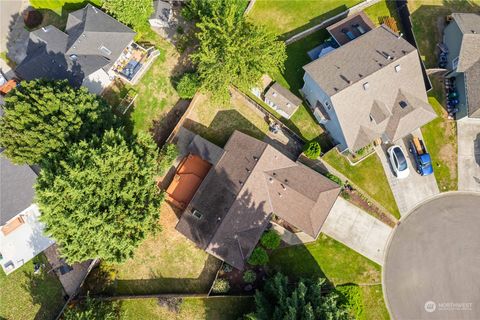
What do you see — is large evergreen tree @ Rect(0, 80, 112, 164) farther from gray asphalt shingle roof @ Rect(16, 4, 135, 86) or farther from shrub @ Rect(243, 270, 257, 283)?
shrub @ Rect(243, 270, 257, 283)

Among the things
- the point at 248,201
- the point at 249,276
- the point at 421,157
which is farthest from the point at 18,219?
the point at 421,157

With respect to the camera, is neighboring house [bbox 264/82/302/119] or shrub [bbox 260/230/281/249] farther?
neighboring house [bbox 264/82/302/119]

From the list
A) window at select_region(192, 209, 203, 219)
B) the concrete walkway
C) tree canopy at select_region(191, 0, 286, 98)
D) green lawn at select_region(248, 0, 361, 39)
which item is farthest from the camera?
green lawn at select_region(248, 0, 361, 39)

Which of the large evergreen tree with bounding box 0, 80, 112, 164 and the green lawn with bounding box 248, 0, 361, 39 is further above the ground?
the large evergreen tree with bounding box 0, 80, 112, 164

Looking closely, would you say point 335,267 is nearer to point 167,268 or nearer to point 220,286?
point 220,286

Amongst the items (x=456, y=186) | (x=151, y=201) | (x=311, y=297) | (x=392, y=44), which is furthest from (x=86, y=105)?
(x=456, y=186)

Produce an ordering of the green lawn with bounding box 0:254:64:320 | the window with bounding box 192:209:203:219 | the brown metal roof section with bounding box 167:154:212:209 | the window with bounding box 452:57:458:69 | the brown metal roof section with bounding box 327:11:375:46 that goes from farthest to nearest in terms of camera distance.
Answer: the brown metal roof section with bounding box 327:11:375:46, the window with bounding box 452:57:458:69, the brown metal roof section with bounding box 167:154:212:209, the green lawn with bounding box 0:254:64:320, the window with bounding box 192:209:203:219

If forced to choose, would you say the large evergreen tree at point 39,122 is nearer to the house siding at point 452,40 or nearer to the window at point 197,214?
the window at point 197,214

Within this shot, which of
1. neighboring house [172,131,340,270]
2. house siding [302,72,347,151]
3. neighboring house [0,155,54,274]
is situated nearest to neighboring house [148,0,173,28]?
house siding [302,72,347,151]

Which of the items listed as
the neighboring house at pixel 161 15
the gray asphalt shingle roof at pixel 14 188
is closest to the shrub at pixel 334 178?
the neighboring house at pixel 161 15
